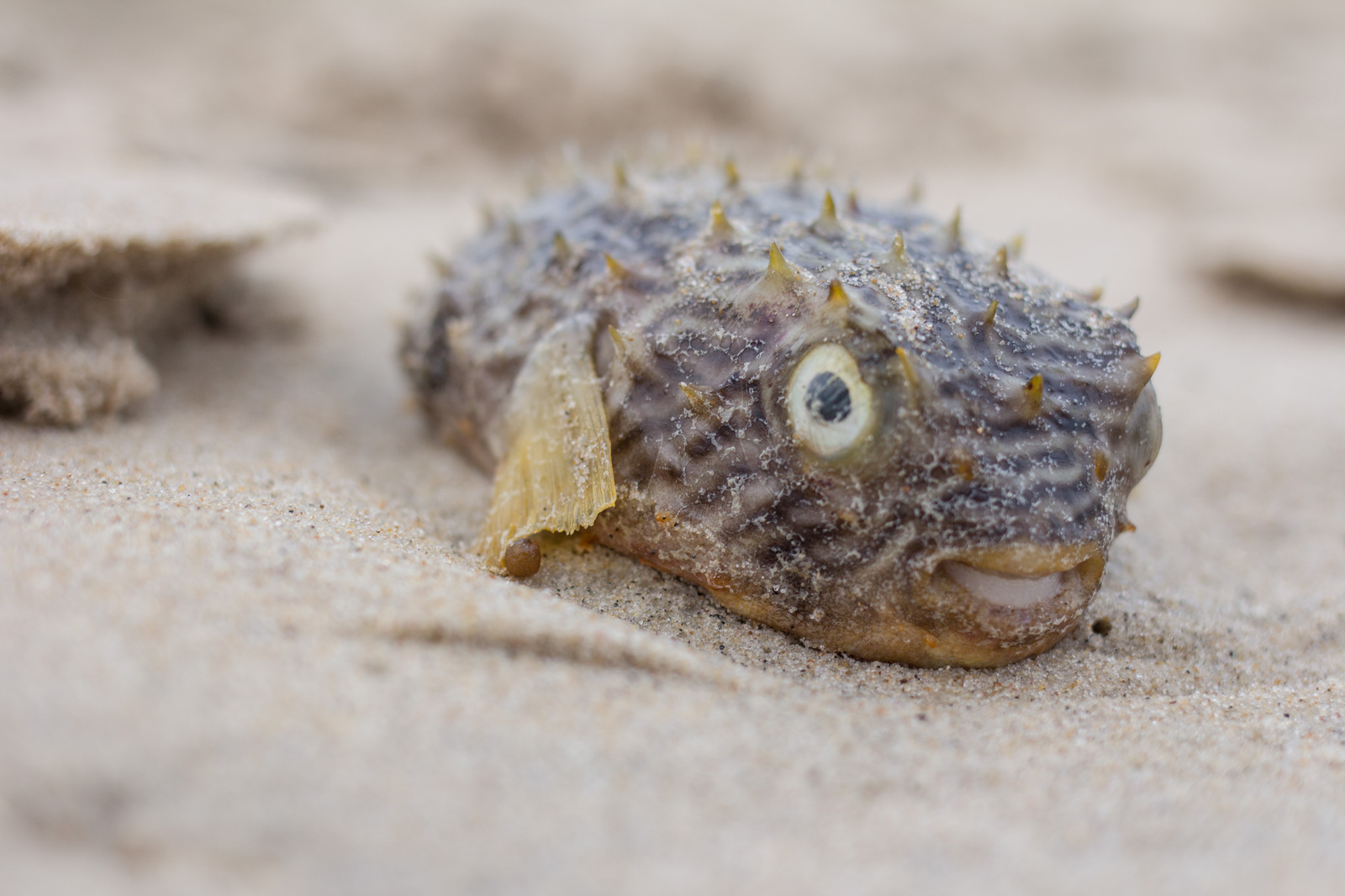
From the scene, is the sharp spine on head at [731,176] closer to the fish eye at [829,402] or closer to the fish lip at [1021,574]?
the fish eye at [829,402]

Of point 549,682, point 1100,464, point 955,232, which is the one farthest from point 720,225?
point 549,682

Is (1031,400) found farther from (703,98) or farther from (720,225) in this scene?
(703,98)

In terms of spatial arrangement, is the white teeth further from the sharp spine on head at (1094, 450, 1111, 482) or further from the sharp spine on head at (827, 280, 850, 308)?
the sharp spine on head at (827, 280, 850, 308)

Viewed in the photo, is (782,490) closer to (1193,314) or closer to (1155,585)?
(1155,585)

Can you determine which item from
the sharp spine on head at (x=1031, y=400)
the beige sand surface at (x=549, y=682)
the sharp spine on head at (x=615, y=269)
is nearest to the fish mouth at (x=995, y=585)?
the beige sand surface at (x=549, y=682)

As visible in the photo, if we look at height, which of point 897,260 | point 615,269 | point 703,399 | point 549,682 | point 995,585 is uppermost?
point 897,260

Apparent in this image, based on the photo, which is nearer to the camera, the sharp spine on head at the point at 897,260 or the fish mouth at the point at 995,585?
the fish mouth at the point at 995,585

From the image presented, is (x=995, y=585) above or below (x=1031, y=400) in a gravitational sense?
below

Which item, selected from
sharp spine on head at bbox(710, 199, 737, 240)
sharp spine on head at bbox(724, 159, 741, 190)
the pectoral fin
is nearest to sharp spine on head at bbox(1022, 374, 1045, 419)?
sharp spine on head at bbox(710, 199, 737, 240)
